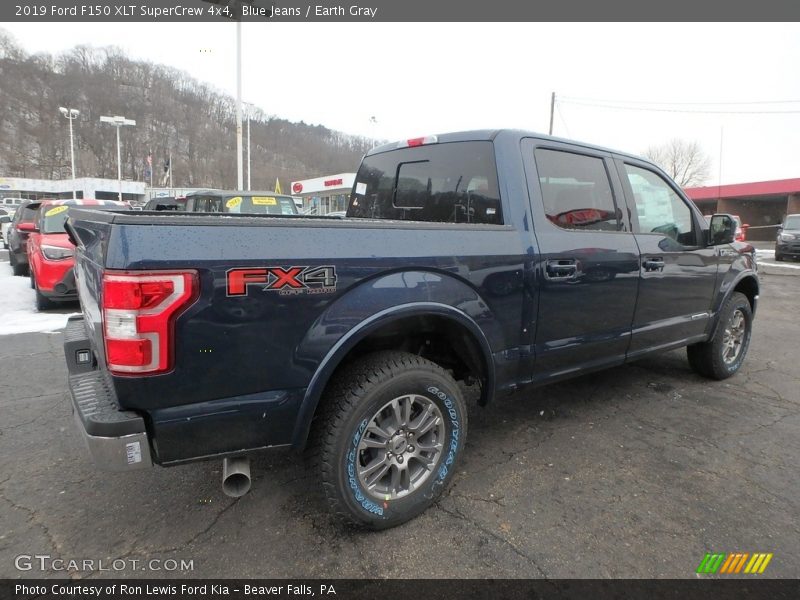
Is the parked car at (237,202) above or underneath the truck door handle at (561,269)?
above

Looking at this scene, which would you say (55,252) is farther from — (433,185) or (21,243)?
(433,185)

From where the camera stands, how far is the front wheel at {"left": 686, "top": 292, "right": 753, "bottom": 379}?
435 cm

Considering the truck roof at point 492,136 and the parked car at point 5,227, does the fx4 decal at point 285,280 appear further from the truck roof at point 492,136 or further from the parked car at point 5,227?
the parked car at point 5,227

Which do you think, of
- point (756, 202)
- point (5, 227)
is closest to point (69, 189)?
point (5, 227)

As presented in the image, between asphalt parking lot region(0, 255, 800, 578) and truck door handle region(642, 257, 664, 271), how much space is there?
115 cm

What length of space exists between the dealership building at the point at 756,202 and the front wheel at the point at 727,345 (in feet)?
107

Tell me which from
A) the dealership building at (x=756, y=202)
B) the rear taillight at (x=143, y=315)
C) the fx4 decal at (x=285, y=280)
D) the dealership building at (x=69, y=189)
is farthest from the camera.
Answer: the dealership building at (x=69, y=189)

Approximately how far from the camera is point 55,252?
680 cm

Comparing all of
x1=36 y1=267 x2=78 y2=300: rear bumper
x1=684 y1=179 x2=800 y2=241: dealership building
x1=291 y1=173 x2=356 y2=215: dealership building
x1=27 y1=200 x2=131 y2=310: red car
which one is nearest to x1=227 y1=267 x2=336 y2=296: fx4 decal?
x1=27 y1=200 x2=131 y2=310: red car

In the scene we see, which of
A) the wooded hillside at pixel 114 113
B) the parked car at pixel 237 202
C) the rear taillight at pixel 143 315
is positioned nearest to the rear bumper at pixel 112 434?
the rear taillight at pixel 143 315

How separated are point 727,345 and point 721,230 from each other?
1.25 metres

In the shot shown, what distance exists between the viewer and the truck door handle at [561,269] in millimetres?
2820

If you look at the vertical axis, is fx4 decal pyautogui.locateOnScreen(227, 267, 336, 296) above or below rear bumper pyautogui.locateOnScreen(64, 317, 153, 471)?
above
